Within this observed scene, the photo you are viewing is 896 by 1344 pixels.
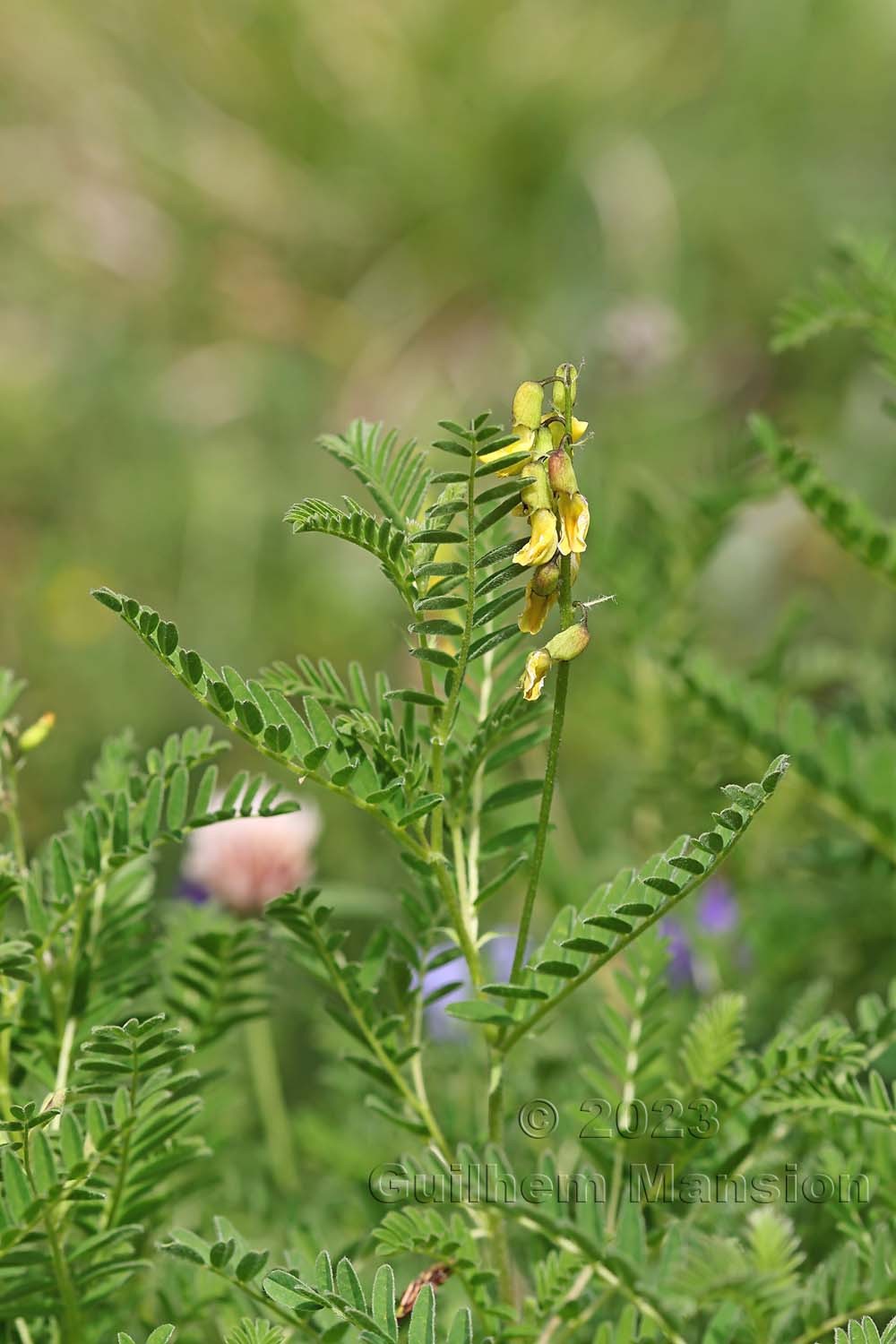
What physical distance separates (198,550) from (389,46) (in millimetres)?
2101

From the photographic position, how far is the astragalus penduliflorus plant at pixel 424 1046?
0.61 metres

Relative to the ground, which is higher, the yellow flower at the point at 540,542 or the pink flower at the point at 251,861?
the pink flower at the point at 251,861

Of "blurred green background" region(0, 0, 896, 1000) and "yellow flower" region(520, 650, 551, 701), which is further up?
"blurred green background" region(0, 0, 896, 1000)

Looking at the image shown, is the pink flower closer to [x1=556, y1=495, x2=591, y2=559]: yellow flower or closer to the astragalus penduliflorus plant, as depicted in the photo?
the astragalus penduliflorus plant

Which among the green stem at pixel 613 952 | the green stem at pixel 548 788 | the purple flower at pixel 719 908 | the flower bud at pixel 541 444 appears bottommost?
the green stem at pixel 613 952

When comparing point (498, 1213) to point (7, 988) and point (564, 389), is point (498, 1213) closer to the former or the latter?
point (7, 988)

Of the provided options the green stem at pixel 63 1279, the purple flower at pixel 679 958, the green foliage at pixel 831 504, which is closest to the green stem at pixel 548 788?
the green stem at pixel 63 1279

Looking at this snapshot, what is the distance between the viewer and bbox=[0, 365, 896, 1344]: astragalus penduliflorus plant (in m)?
0.61

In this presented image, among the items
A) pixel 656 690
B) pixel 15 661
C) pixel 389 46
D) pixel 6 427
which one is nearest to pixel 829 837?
pixel 656 690

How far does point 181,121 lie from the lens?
4.07m

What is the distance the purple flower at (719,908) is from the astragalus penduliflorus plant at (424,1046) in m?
0.44

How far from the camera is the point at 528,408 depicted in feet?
2.06

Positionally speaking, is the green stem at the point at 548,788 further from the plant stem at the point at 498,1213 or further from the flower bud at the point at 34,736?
the flower bud at the point at 34,736

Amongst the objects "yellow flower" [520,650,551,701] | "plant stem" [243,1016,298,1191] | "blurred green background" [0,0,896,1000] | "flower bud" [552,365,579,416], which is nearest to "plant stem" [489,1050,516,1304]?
"yellow flower" [520,650,551,701]
